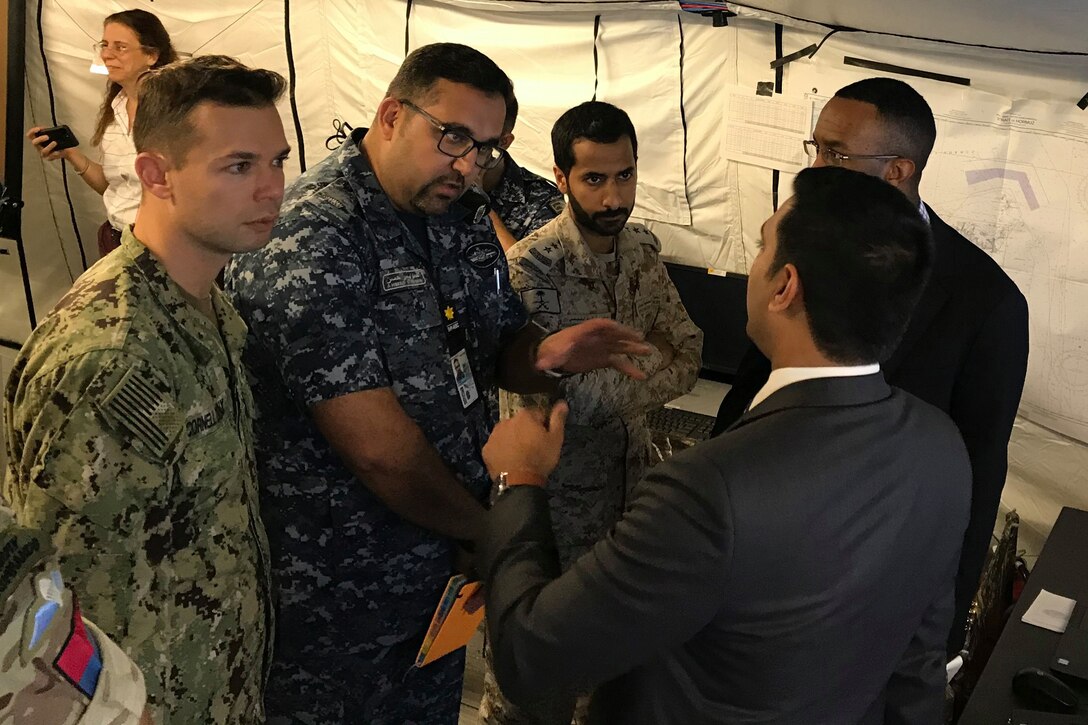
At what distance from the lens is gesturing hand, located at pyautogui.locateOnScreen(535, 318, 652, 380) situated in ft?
6.03

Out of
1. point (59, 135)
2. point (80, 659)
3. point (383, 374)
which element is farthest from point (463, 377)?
point (59, 135)

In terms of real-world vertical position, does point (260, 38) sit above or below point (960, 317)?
above

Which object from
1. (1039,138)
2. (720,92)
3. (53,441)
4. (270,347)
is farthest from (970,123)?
(53,441)

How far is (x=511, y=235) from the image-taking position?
289cm

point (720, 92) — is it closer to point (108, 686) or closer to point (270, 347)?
point (270, 347)

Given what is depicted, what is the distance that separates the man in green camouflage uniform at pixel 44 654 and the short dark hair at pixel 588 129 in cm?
180

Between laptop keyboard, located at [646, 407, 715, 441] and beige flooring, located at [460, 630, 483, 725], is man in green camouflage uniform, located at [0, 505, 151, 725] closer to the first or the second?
beige flooring, located at [460, 630, 483, 725]

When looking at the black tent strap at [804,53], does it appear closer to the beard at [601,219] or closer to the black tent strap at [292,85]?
the beard at [601,219]

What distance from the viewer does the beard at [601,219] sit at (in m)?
2.28

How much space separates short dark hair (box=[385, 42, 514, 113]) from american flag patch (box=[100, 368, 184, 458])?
0.72 m

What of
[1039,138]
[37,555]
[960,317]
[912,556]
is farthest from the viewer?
[1039,138]

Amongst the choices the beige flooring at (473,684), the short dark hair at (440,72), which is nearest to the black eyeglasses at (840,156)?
the short dark hair at (440,72)

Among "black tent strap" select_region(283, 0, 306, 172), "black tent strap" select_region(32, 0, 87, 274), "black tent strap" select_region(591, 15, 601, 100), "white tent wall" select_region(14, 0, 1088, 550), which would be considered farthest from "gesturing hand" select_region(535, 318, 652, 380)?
"black tent strap" select_region(32, 0, 87, 274)

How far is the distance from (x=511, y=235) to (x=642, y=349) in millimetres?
1149
